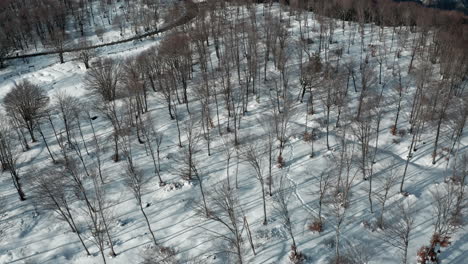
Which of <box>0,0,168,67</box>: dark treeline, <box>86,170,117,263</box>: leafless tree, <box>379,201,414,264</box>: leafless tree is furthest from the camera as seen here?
<box>0,0,168,67</box>: dark treeline

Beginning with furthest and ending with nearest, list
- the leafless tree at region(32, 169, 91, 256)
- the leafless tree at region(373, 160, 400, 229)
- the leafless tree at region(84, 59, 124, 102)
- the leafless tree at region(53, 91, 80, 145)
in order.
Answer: the leafless tree at region(84, 59, 124, 102), the leafless tree at region(53, 91, 80, 145), the leafless tree at region(373, 160, 400, 229), the leafless tree at region(32, 169, 91, 256)

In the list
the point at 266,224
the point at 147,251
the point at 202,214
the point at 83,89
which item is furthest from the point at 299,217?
the point at 83,89

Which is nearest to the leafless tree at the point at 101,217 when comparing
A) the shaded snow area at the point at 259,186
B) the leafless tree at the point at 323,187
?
the shaded snow area at the point at 259,186

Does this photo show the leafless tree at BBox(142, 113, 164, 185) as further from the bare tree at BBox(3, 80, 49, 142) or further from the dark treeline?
the dark treeline

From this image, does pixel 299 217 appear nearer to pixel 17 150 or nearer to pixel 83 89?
pixel 17 150

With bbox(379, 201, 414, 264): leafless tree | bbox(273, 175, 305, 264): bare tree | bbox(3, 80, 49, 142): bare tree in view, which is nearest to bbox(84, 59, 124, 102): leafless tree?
bbox(3, 80, 49, 142): bare tree

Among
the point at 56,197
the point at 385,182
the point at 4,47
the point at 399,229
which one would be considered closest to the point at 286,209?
the point at 399,229

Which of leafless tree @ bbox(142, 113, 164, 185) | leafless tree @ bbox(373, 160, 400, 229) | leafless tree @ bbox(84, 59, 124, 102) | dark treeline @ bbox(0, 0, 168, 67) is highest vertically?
dark treeline @ bbox(0, 0, 168, 67)

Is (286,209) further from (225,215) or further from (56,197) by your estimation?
(56,197)
